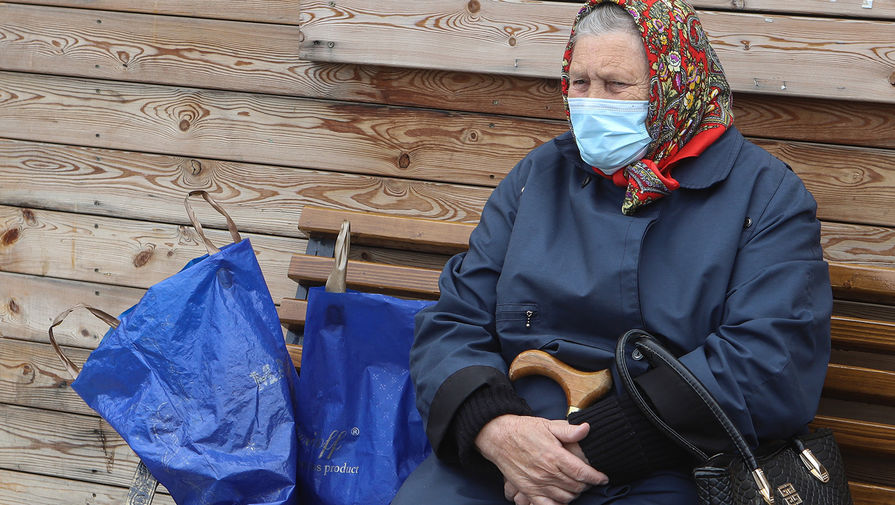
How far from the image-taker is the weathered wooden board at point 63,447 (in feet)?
9.03

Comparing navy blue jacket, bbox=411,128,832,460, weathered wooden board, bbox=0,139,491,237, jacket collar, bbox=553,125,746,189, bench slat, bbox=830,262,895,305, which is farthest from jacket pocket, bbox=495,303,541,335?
bench slat, bbox=830,262,895,305

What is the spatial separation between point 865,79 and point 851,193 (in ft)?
1.02

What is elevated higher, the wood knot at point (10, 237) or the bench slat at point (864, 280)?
the bench slat at point (864, 280)

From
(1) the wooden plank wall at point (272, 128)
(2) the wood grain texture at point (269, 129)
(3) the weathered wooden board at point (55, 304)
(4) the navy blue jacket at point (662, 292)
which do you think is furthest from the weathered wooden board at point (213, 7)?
(4) the navy blue jacket at point (662, 292)

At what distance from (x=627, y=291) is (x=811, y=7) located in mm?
1090

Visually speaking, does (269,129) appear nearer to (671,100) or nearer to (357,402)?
(357,402)

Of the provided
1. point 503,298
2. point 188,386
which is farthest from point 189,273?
point 503,298

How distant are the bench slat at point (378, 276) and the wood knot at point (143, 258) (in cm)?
64

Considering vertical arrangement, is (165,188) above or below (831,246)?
below

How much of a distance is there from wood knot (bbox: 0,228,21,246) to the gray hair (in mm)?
2017

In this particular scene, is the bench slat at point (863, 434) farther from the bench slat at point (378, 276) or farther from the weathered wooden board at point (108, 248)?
the weathered wooden board at point (108, 248)

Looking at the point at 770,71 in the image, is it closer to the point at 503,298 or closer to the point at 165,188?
the point at 503,298

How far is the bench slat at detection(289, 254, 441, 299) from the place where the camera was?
2260mm

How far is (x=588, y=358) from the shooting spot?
169cm
